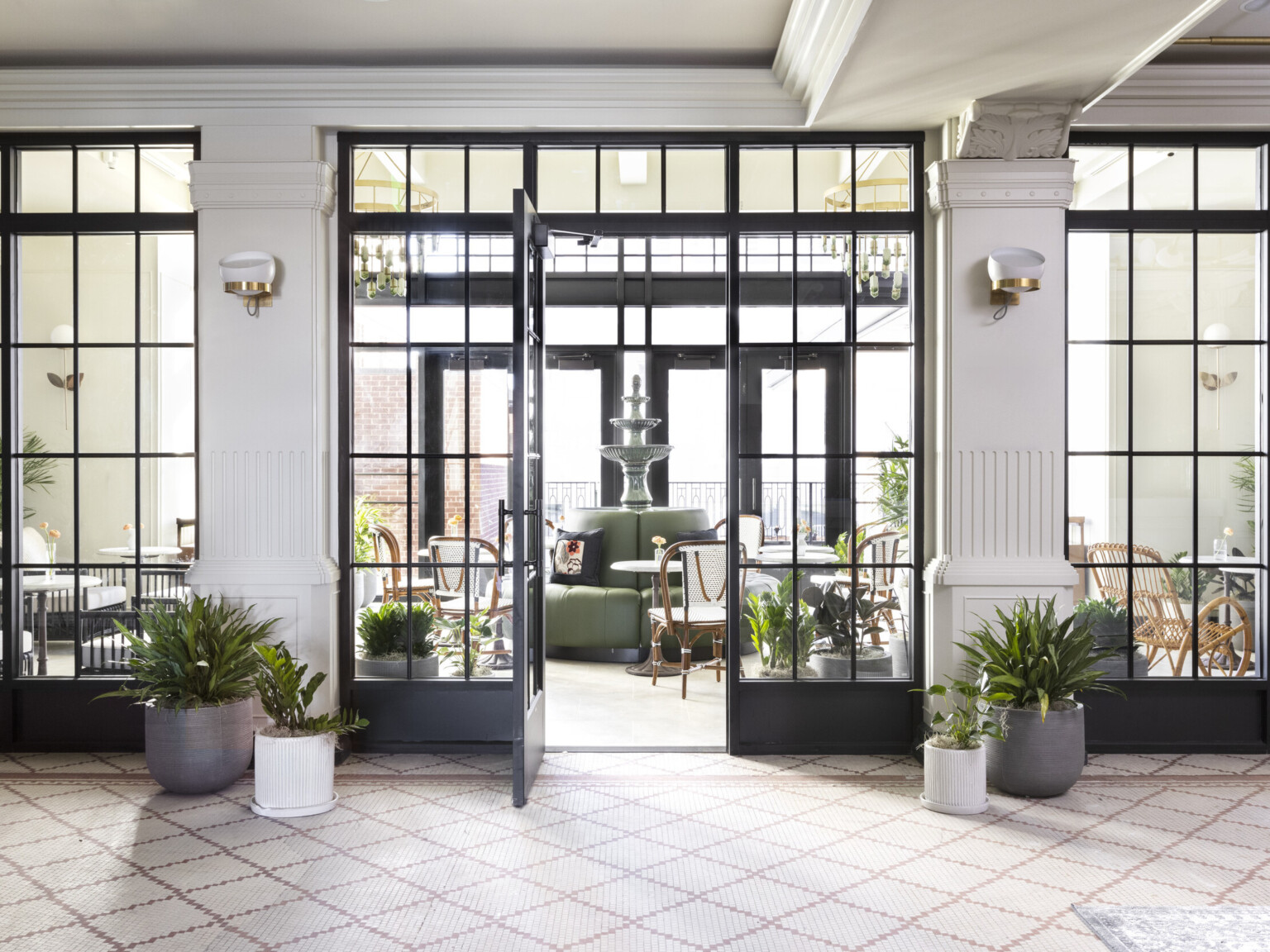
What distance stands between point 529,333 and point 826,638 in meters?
1.90

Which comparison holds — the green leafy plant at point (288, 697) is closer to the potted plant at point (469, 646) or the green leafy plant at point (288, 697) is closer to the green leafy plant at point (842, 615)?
the potted plant at point (469, 646)

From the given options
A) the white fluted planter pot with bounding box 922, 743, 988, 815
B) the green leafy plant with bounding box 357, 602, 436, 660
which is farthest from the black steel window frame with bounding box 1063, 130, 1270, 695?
the green leafy plant with bounding box 357, 602, 436, 660

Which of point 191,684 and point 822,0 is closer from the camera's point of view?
point 822,0

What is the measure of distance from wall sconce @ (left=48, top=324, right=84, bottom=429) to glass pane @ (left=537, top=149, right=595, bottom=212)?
221 cm

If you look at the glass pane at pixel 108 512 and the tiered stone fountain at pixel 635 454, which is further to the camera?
the tiered stone fountain at pixel 635 454

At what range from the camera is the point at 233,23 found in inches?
146

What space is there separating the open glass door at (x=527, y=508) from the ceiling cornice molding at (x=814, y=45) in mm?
1217

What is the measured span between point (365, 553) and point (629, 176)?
2.10 metres

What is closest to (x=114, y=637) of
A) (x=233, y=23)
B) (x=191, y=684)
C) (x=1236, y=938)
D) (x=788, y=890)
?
(x=191, y=684)

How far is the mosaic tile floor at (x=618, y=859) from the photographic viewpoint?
2.54 metres

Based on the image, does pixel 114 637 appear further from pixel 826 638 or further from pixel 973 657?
pixel 973 657

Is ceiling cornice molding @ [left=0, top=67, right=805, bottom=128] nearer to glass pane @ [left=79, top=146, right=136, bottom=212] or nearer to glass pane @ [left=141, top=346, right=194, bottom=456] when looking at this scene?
glass pane @ [left=79, top=146, right=136, bottom=212]

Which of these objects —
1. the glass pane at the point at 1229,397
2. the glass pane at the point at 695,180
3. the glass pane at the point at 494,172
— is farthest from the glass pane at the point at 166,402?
the glass pane at the point at 1229,397

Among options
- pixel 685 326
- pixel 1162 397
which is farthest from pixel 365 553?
pixel 685 326
